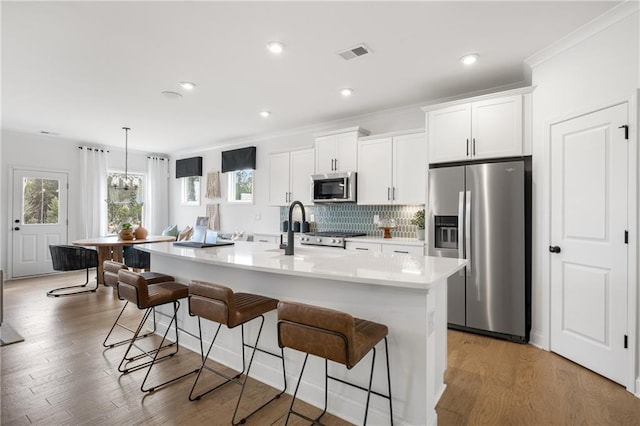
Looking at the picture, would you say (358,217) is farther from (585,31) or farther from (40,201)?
(40,201)

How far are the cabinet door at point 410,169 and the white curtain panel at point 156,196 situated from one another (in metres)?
6.07

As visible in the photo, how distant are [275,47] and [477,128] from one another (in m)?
2.18

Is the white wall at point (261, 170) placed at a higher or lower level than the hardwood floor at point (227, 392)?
higher

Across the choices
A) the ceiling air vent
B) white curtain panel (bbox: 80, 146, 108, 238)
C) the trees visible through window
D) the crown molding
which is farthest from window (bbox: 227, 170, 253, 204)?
the crown molding

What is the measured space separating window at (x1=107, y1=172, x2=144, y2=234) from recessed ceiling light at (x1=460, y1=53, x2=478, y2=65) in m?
6.64

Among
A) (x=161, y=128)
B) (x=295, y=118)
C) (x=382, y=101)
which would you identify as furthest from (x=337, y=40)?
(x=161, y=128)

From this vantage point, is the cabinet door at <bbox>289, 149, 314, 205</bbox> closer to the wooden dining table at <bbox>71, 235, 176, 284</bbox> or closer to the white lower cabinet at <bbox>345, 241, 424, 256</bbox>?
the white lower cabinet at <bbox>345, 241, 424, 256</bbox>

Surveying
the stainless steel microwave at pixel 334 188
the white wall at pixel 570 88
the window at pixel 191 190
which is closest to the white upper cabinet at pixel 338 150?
the stainless steel microwave at pixel 334 188

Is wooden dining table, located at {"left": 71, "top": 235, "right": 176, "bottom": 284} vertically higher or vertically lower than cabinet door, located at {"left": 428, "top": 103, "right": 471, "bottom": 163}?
lower

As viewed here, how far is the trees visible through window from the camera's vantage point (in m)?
6.09

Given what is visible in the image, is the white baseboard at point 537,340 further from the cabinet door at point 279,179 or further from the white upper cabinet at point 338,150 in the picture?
the cabinet door at point 279,179

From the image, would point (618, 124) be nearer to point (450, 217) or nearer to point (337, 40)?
point (450, 217)

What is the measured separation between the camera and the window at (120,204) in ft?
23.4

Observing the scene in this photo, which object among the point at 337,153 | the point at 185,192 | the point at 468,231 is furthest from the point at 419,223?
the point at 185,192
